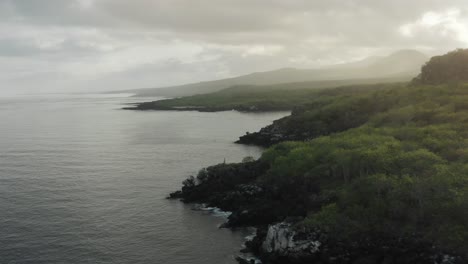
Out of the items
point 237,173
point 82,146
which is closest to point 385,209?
point 237,173

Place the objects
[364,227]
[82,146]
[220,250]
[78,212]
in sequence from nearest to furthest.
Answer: [364,227], [220,250], [78,212], [82,146]

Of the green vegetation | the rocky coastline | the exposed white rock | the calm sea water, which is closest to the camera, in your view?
the rocky coastline

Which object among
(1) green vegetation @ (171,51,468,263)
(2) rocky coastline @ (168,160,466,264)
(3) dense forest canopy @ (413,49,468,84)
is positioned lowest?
(2) rocky coastline @ (168,160,466,264)

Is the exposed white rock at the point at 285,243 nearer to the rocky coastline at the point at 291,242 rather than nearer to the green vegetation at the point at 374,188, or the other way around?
the rocky coastline at the point at 291,242

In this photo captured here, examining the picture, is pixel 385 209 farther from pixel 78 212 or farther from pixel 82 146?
pixel 82 146

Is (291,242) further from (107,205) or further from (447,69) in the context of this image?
(447,69)

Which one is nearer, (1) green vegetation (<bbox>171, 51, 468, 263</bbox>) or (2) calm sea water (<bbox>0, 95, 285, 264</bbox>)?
(1) green vegetation (<bbox>171, 51, 468, 263</bbox>)

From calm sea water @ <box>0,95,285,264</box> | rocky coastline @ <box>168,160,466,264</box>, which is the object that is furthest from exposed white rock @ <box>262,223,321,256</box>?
calm sea water @ <box>0,95,285,264</box>

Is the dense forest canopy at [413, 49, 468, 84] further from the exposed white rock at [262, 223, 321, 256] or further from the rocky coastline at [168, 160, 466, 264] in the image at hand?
the exposed white rock at [262, 223, 321, 256]
